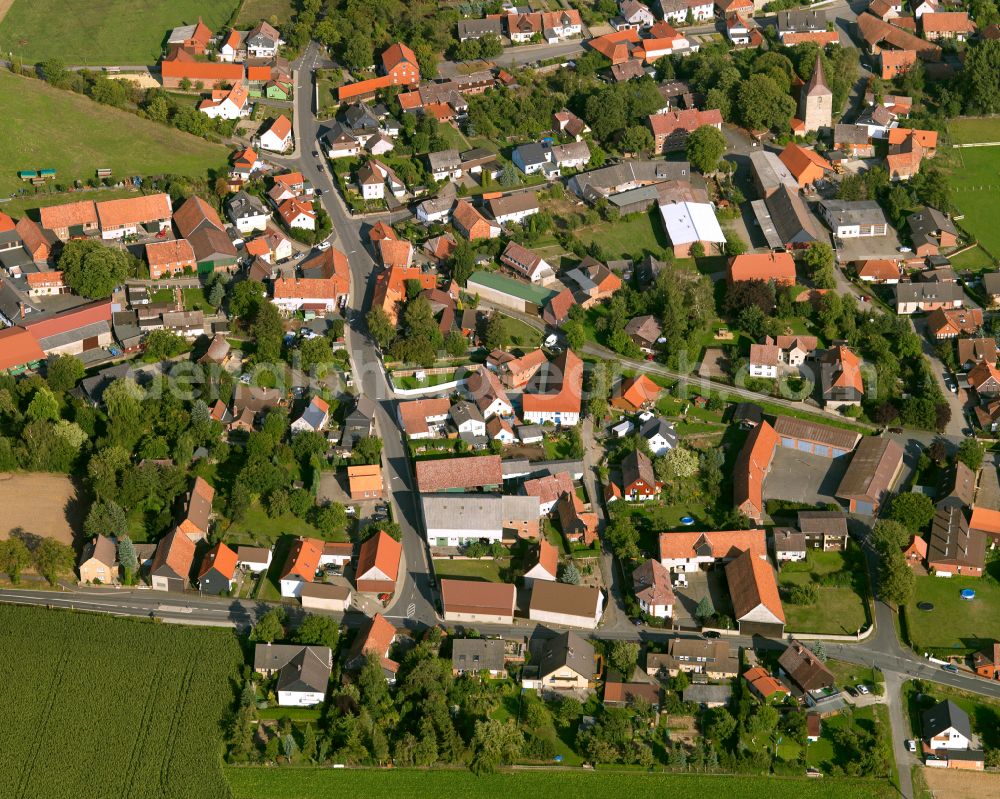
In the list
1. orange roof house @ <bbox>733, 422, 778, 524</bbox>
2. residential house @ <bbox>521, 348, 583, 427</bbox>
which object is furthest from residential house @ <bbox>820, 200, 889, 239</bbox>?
residential house @ <bbox>521, 348, 583, 427</bbox>

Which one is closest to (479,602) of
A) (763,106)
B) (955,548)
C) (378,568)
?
(378,568)

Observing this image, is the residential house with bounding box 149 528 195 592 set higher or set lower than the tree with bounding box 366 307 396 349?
lower

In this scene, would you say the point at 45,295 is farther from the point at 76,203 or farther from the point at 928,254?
the point at 928,254

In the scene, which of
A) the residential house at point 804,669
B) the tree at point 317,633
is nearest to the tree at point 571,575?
the residential house at point 804,669

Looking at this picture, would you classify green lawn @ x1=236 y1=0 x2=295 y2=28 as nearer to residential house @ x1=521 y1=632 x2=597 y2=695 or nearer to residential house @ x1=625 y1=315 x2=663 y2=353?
residential house @ x1=625 y1=315 x2=663 y2=353

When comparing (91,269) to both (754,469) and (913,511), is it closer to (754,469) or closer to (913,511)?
(754,469)

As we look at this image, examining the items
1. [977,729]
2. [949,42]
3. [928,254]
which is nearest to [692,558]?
[977,729]
